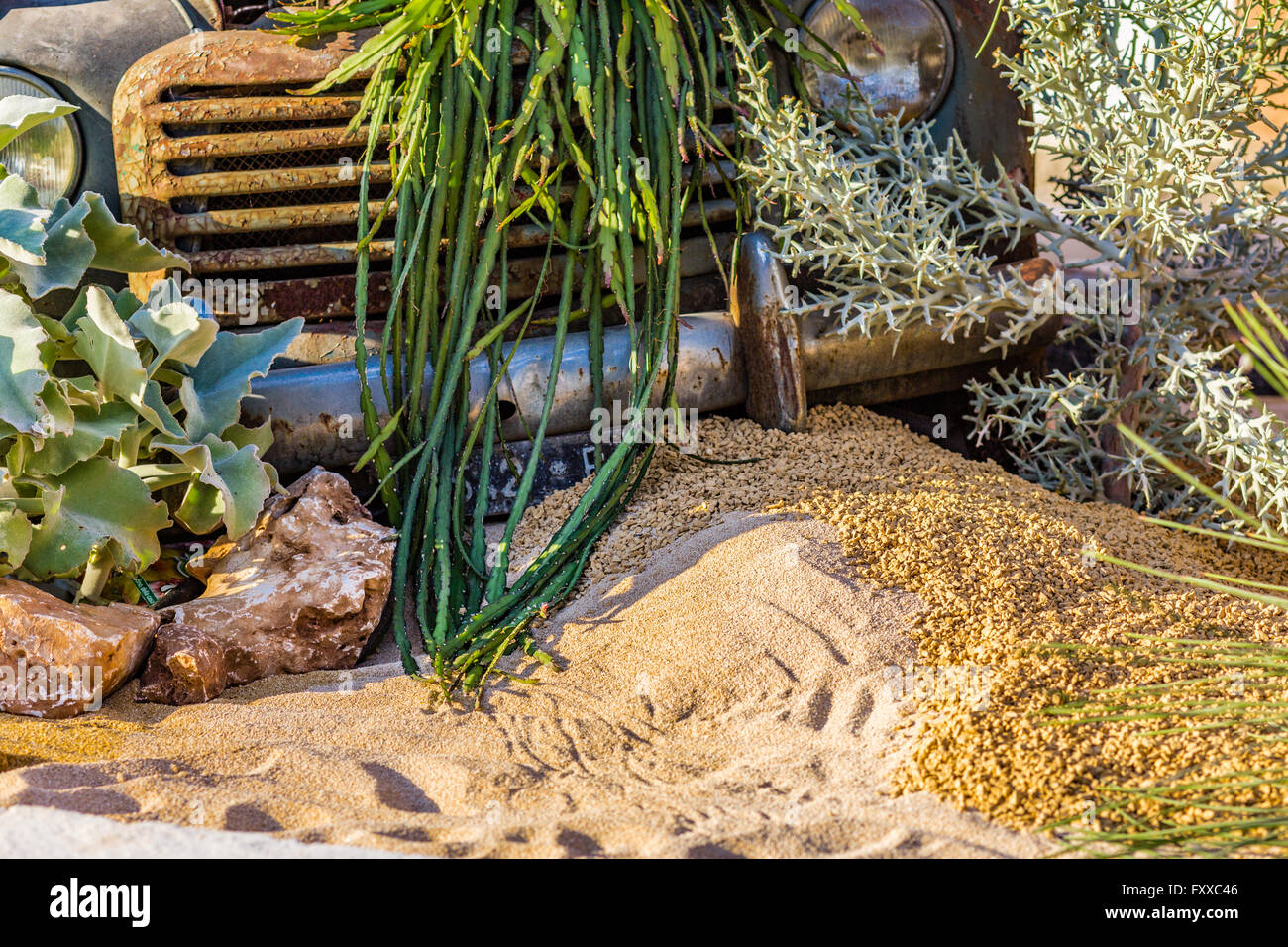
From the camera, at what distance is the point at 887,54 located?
108 inches

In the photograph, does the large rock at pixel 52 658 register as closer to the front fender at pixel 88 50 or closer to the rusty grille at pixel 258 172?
the rusty grille at pixel 258 172

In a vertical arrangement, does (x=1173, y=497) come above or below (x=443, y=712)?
above

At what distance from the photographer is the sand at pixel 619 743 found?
54.9 inches

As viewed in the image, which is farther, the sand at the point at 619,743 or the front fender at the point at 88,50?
the front fender at the point at 88,50

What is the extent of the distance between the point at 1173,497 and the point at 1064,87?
0.98m

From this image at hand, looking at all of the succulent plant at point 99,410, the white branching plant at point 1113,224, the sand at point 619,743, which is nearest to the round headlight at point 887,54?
the white branching plant at point 1113,224

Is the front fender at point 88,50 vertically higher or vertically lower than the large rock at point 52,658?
higher

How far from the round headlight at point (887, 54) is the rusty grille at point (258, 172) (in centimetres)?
31

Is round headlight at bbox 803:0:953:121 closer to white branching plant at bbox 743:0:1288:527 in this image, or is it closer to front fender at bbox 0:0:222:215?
white branching plant at bbox 743:0:1288:527

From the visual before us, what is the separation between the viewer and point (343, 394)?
2514 mm

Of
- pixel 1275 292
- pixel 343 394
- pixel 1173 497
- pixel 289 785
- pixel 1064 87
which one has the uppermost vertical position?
pixel 1064 87

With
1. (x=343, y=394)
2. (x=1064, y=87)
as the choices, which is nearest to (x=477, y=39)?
(x=343, y=394)
